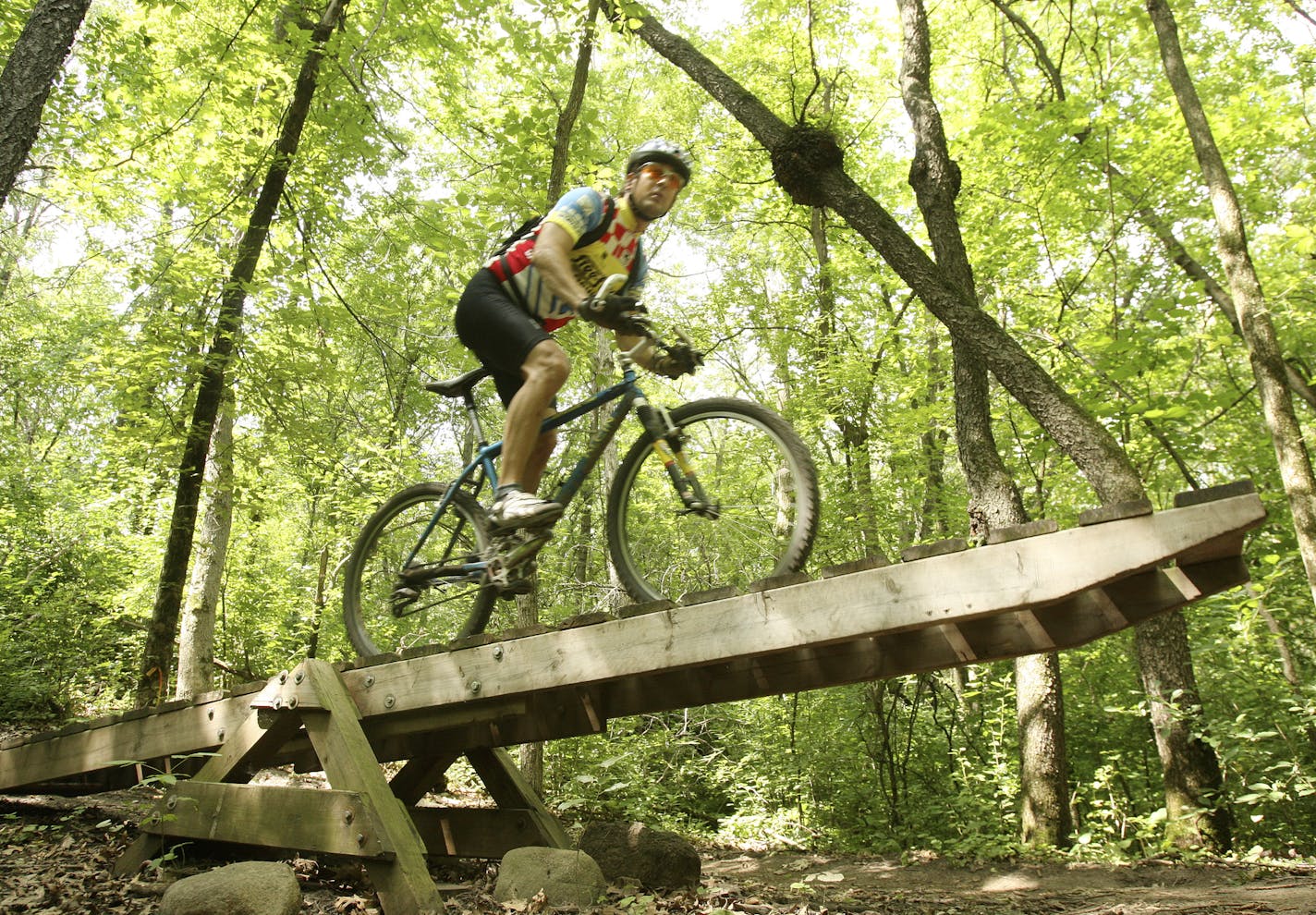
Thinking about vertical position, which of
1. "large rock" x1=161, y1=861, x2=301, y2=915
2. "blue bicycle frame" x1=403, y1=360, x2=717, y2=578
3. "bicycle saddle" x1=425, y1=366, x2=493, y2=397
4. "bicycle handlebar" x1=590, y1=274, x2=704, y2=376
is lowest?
"large rock" x1=161, y1=861, x2=301, y2=915

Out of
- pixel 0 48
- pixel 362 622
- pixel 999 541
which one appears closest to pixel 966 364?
pixel 999 541

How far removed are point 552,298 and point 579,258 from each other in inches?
9.7

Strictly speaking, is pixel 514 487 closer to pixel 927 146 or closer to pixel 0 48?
pixel 927 146

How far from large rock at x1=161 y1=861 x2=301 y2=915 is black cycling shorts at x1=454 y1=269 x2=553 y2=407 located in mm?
2308

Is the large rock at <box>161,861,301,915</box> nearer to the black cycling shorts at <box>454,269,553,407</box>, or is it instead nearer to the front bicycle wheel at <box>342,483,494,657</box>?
the front bicycle wheel at <box>342,483,494,657</box>

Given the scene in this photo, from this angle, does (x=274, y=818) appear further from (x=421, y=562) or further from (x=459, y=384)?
(x=459, y=384)

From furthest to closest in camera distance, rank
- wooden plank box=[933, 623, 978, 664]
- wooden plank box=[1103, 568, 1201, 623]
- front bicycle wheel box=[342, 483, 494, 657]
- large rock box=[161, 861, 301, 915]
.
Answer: front bicycle wheel box=[342, 483, 494, 657] → wooden plank box=[933, 623, 978, 664] → large rock box=[161, 861, 301, 915] → wooden plank box=[1103, 568, 1201, 623]

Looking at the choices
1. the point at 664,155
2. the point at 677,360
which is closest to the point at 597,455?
the point at 677,360

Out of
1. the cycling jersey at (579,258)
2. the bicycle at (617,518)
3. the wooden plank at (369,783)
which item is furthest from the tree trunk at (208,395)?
the cycling jersey at (579,258)

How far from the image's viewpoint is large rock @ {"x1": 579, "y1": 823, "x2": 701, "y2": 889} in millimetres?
4102

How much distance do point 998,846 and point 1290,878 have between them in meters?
2.34

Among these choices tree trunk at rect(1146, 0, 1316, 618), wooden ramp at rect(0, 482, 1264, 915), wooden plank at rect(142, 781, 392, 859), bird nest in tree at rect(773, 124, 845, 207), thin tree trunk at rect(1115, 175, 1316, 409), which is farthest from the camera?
thin tree trunk at rect(1115, 175, 1316, 409)

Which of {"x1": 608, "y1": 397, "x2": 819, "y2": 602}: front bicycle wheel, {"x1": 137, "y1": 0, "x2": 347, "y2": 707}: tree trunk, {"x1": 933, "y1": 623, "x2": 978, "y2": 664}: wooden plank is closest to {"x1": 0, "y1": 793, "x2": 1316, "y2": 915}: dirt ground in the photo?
{"x1": 137, "y1": 0, "x2": 347, "y2": 707}: tree trunk

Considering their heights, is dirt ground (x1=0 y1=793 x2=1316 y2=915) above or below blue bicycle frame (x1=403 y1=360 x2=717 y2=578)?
below
